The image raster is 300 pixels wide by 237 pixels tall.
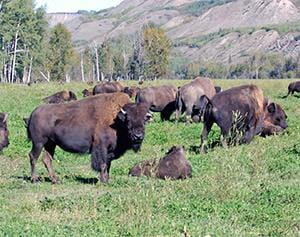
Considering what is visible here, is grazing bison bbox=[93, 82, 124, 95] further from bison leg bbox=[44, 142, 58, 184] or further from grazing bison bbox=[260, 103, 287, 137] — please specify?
bison leg bbox=[44, 142, 58, 184]

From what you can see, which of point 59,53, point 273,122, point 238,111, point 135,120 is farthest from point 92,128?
point 59,53

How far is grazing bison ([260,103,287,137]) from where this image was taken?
20781 mm

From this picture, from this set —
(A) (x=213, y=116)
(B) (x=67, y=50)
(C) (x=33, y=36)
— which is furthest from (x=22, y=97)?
(B) (x=67, y=50)

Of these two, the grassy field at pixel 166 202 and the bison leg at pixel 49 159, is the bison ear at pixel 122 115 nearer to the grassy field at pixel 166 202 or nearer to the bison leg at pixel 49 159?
the grassy field at pixel 166 202

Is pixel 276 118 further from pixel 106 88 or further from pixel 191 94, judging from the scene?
pixel 106 88

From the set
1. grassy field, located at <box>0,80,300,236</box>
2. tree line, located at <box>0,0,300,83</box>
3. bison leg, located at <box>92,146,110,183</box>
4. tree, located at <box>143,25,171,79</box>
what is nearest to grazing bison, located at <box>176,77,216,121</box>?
grassy field, located at <box>0,80,300,236</box>

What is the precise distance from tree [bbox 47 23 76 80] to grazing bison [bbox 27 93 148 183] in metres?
85.9

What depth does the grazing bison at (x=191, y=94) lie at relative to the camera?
26.7 meters

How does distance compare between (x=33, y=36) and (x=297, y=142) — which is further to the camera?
(x=33, y=36)

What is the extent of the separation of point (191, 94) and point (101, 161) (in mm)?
13364

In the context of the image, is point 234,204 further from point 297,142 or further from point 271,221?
point 297,142

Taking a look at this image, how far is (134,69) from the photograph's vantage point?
112m

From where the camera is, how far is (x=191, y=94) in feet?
88.1

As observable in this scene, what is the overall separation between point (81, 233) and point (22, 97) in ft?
107
